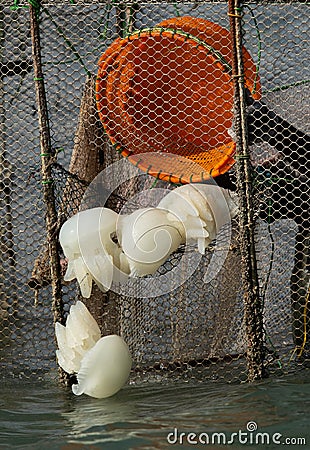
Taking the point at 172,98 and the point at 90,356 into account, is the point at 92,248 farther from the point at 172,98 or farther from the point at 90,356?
the point at 172,98

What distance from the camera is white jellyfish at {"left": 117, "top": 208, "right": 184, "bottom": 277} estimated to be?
10.9 feet

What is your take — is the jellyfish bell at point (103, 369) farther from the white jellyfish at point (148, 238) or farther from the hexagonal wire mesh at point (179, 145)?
the hexagonal wire mesh at point (179, 145)

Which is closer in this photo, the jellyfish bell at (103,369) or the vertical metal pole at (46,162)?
the jellyfish bell at (103,369)

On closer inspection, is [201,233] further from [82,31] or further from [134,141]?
[82,31]

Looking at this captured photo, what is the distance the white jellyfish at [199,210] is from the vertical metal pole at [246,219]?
0.34ft

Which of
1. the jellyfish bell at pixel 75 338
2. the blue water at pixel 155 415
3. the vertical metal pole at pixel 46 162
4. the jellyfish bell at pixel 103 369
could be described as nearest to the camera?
the blue water at pixel 155 415

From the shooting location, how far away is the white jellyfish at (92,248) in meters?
3.37

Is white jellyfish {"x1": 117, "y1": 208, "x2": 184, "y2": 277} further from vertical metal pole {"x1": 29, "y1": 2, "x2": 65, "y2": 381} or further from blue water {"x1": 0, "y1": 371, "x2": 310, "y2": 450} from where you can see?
blue water {"x1": 0, "y1": 371, "x2": 310, "y2": 450}

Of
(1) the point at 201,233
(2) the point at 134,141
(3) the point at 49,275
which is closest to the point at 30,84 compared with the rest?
(2) the point at 134,141

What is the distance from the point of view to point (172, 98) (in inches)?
154

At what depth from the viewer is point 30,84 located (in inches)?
155

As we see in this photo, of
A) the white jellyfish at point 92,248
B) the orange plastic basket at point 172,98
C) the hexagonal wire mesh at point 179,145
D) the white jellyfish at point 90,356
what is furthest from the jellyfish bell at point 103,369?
the orange plastic basket at point 172,98

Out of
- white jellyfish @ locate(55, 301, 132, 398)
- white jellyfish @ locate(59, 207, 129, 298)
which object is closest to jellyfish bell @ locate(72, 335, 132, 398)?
white jellyfish @ locate(55, 301, 132, 398)

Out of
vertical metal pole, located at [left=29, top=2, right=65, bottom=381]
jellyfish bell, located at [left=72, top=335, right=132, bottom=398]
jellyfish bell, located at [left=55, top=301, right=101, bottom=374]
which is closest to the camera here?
jellyfish bell, located at [left=72, top=335, right=132, bottom=398]
